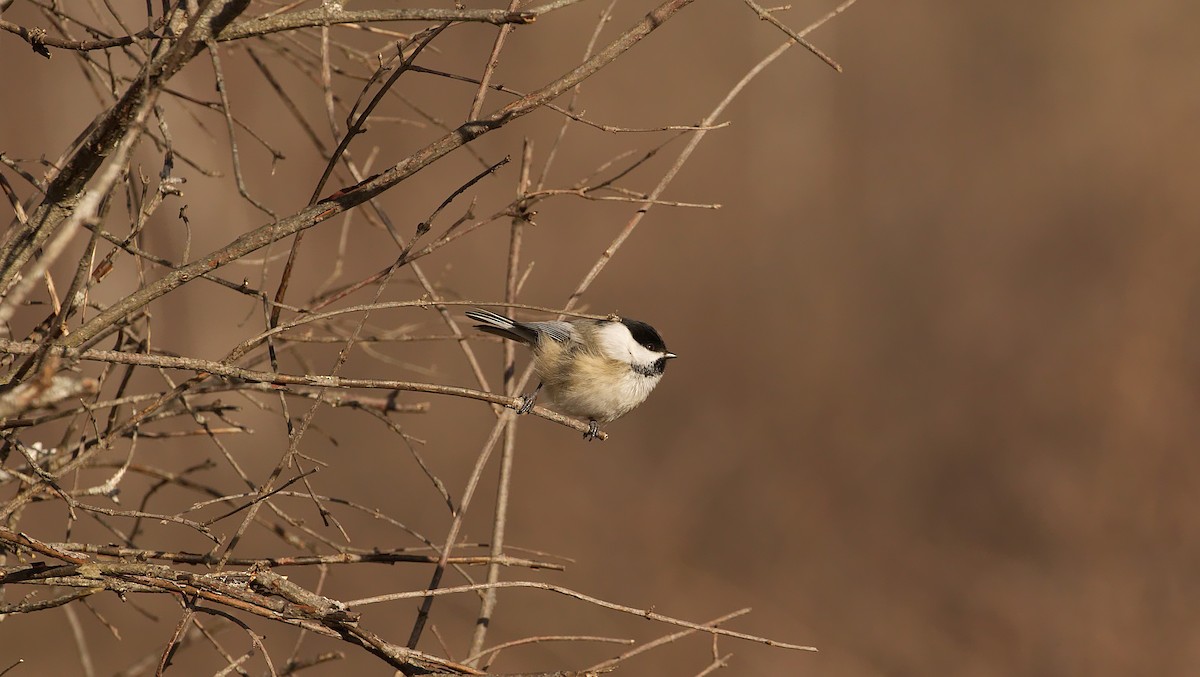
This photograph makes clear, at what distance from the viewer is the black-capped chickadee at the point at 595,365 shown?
13.0 feet

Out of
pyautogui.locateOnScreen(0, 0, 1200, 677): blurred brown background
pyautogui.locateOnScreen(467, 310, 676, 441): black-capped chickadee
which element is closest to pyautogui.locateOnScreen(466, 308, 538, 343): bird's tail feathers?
pyautogui.locateOnScreen(467, 310, 676, 441): black-capped chickadee

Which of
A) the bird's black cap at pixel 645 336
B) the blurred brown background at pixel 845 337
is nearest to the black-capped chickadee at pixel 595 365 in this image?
the bird's black cap at pixel 645 336

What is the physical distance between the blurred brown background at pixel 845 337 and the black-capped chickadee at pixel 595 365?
182 inches

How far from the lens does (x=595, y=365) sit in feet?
13.0

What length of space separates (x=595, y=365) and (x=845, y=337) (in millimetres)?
7384

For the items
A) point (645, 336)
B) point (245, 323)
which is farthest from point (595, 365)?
point (245, 323)

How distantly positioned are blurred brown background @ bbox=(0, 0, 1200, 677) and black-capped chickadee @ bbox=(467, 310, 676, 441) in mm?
4622

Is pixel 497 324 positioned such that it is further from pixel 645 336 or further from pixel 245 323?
pixel 245 323

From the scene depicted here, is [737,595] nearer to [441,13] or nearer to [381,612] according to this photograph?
[381,612]

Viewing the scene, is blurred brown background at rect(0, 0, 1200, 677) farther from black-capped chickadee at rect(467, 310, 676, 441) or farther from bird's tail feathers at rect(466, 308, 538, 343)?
bird's tail feathers at rect(466, 308, 538, 343)

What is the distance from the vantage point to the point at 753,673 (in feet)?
29.3

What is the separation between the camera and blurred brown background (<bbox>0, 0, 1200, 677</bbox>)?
Result: 9.18m

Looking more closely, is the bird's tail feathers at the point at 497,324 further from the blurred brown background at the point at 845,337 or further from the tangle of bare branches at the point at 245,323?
the blurred brown background at the point at 845,337

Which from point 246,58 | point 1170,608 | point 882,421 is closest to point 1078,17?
point 882,421
